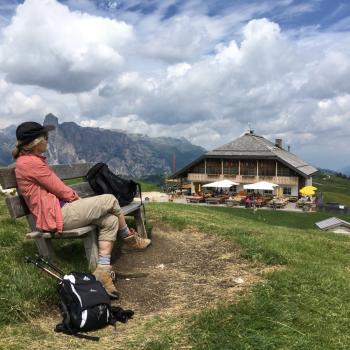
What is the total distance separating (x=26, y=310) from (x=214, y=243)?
4.11 meters

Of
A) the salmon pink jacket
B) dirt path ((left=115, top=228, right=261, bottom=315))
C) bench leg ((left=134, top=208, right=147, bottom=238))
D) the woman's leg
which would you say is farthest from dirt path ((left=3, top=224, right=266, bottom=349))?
the salmon pink jacket

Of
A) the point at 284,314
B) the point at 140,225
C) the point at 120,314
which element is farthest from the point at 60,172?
the point at 284,314

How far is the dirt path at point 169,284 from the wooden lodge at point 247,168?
2067 inches

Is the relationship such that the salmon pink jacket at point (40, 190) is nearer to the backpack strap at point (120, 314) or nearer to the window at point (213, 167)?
the backpack strap at point (120, 314)

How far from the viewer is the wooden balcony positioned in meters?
59.1

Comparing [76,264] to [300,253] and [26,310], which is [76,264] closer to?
[26,310]

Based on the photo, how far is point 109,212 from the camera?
19.3 ft

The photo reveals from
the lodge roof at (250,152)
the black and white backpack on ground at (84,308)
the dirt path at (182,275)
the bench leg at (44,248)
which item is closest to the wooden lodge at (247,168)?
the lodge roof at (250,152)

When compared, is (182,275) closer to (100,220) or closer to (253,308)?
(100,220)

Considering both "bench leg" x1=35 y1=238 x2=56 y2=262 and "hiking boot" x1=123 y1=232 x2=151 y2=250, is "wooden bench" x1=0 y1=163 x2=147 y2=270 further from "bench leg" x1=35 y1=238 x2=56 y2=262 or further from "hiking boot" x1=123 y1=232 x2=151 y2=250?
"hiking boot" x1=123 y1=232 x2=151 y2=250

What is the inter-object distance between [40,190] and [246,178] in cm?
5735

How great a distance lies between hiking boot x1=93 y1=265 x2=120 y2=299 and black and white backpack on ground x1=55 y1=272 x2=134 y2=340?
1.45ft

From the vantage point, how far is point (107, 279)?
5387 mm

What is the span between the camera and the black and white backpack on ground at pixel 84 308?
4410mm
